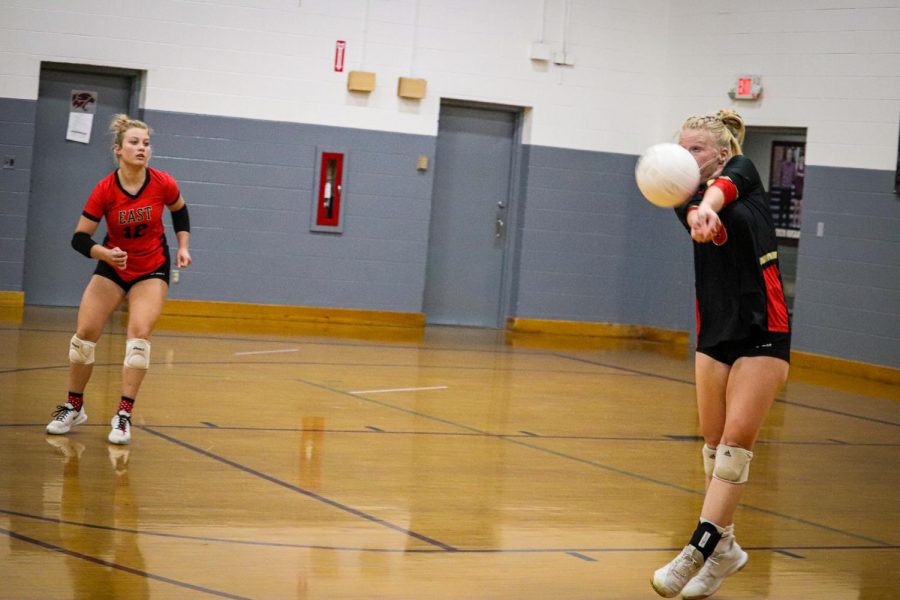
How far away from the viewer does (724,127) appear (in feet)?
14.6

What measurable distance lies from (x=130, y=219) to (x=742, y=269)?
11.3ft

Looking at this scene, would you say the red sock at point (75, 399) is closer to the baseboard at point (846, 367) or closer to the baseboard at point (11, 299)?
the baseboard at point (11, 299)

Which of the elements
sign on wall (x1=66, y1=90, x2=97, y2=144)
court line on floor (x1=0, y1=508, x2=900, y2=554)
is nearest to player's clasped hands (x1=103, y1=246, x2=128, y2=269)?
court line on floor (x1=0, y1=508, x2=900, y2=554)

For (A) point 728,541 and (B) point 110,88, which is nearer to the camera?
(A) point 728,541

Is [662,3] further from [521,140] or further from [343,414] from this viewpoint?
[343,414]

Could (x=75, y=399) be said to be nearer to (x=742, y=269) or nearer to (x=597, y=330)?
(x=742, y=269)

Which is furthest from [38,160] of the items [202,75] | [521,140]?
[521,140]

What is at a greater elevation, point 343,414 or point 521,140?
point 521,140

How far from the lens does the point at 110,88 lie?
13.0 metres

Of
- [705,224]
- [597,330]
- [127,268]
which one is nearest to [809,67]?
[597,330]

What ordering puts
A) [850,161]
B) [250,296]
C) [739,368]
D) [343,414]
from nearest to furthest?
[739,368] → [343,414] → [850,161] → [250,296]

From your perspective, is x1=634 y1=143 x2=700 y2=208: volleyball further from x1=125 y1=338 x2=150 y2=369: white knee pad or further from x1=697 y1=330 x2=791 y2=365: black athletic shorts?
x1=125 y1=338 x2=150 y2=369: white knee pad

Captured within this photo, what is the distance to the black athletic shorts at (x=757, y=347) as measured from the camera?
4242 mm

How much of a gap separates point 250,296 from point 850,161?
625 centimetres
